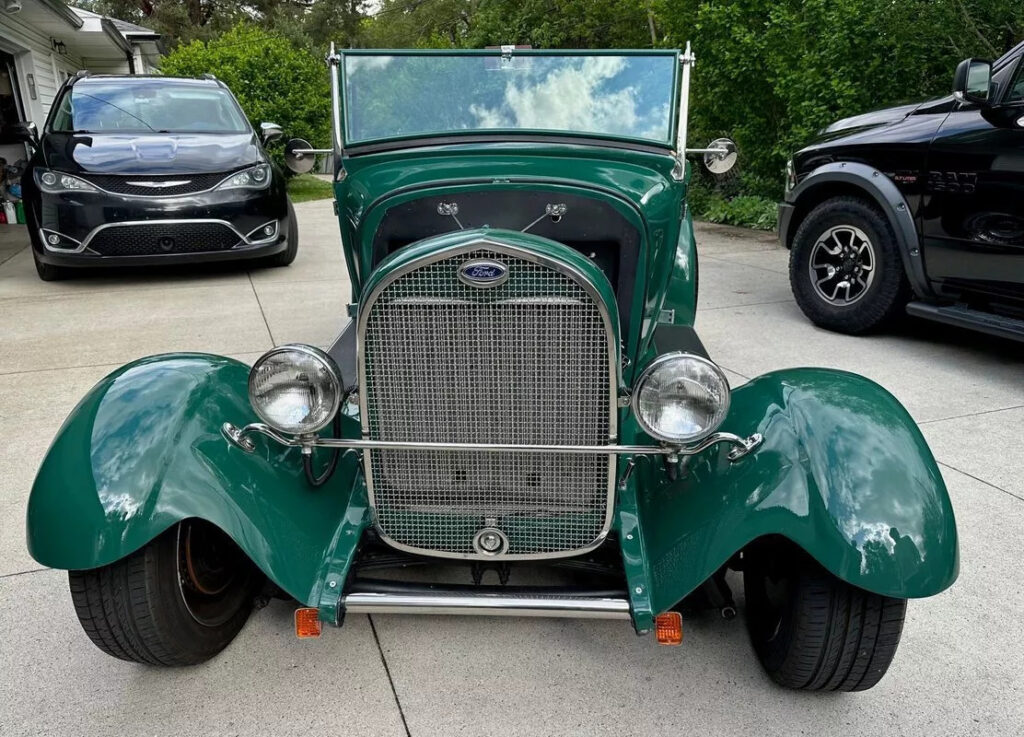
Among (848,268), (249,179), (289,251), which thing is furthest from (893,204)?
(289,251)

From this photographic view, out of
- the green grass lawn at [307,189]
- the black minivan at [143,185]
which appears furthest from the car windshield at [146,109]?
the green grass lawn at [307,189]

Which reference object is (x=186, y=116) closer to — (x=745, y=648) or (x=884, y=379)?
(x=884, y=379)

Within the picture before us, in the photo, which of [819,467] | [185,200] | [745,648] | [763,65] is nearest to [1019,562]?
[745,648]

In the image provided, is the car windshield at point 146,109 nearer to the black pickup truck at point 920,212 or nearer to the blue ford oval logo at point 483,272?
the black pickup truck at point 920,212

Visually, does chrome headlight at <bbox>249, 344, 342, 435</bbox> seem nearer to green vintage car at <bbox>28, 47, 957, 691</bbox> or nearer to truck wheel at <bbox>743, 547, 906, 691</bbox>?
green vintage car at <bbox>28, 47, 957, 691</bbox>

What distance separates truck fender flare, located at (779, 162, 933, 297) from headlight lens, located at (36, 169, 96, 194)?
19.9ft

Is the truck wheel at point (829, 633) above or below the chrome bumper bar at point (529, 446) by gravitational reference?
below

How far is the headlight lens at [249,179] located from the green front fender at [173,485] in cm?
519

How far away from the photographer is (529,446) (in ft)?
7.13

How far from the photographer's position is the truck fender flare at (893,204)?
16.4 ft

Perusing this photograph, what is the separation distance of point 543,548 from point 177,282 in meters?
6.34

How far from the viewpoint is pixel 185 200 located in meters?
6.98

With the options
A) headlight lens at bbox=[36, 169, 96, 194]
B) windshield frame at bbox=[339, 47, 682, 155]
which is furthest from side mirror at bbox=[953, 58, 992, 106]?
headlight lens at bbox=[36, 169, 96, 194]

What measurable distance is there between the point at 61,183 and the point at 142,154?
2.34ft
